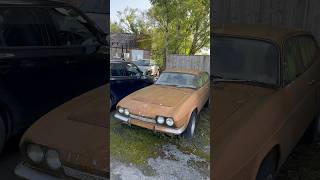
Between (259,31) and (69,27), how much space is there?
98 cm

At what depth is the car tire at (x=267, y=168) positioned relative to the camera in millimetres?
2485

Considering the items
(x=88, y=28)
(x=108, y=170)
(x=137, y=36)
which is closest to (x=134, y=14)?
(x=137, y=36)

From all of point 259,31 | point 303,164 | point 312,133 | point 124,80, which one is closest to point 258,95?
point 259,31

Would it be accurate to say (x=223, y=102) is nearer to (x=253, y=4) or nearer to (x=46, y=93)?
(x=253, y=4)

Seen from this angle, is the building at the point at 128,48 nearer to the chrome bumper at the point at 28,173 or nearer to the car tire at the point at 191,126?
the car tire at the point at 191,126

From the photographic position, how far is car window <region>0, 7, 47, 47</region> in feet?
6.84

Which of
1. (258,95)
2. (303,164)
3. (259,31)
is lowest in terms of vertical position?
(303,164)

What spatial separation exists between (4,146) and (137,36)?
93cm

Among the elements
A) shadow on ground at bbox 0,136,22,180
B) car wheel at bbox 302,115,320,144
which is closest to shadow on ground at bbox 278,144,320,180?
car wheel at bbox 302,115,320,144

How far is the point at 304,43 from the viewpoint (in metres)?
2.58

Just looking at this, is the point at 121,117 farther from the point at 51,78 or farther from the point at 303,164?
the point at 303,164

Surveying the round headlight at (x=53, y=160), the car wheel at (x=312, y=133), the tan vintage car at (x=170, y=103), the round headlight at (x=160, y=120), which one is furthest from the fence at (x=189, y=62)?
the car wheel at (x=312, y=133)

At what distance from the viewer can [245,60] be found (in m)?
2.11

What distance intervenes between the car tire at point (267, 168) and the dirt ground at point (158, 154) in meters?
0.64
